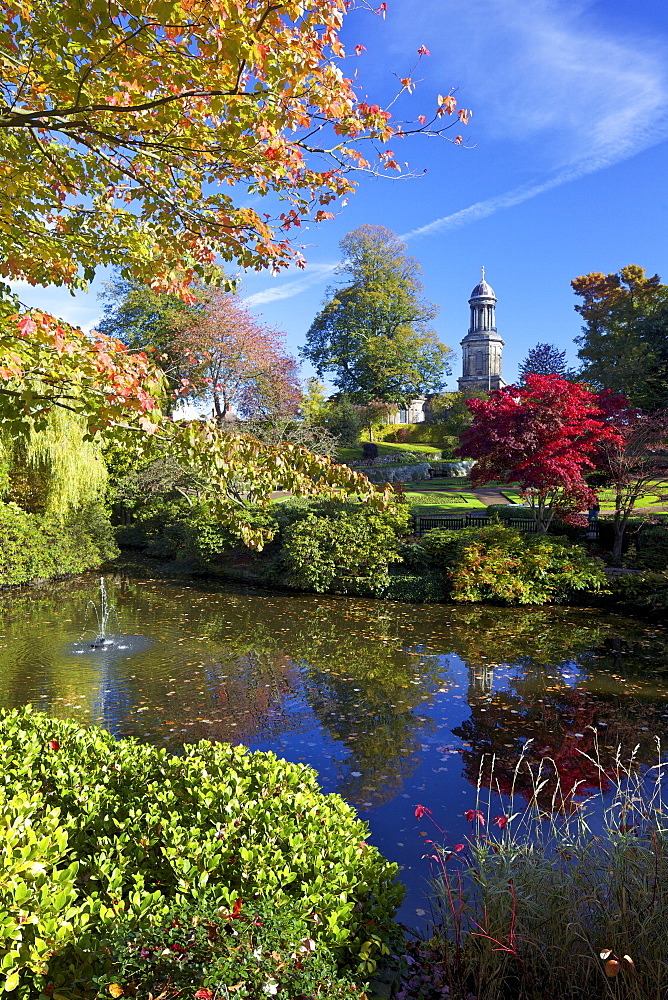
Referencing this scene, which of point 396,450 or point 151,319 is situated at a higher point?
point 151,319

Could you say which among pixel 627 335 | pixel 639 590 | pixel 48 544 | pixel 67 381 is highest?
pixel 627 335

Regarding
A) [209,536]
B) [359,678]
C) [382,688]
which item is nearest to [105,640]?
[359,678]

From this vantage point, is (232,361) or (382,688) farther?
(232,361)

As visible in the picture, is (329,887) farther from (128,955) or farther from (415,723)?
(415,723)

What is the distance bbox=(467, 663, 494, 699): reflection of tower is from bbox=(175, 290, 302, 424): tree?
66.4 ft

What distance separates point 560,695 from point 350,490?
19.6ft

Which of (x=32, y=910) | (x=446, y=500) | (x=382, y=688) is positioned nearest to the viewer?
(x=32, y=910)

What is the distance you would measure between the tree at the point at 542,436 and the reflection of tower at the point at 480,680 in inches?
224

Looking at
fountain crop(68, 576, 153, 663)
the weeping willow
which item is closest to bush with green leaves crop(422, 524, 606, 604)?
fountain crop(68, 576, 153, 663)

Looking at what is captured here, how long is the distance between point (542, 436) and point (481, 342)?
207 ft

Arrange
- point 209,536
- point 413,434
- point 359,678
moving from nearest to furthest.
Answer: point 359,678 < point 209,536 < point 413,434

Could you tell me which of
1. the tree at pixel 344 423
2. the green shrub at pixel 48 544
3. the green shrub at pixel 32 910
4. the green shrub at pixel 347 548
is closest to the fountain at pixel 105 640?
the green shrub at pixel 48 544

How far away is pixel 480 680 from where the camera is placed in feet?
31.3

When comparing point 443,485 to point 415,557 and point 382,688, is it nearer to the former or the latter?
point 415,557
